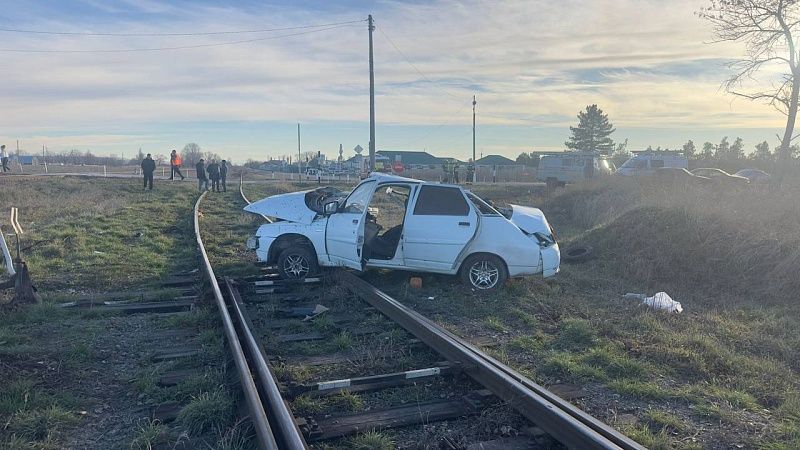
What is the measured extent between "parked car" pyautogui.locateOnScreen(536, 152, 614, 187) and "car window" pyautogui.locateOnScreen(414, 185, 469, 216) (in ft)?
83.5

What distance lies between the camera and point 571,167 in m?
38.3

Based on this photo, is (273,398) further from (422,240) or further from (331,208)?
(331,208)

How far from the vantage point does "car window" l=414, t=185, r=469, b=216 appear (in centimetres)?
964

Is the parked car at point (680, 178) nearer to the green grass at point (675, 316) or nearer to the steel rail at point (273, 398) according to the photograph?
the green grass at point (675, 316)

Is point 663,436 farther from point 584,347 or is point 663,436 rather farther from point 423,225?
point 423,225

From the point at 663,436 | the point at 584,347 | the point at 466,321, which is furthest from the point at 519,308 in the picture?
the point at 663,436

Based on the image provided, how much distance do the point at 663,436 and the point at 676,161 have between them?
3728 cm

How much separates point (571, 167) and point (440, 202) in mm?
30353

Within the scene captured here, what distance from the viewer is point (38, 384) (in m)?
5.33

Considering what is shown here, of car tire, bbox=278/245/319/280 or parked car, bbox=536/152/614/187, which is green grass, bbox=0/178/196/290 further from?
parked car, bbox=536/152/614/187

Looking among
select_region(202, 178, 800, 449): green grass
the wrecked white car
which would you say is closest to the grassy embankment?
select_region(202, 178, 800, 449): green grass

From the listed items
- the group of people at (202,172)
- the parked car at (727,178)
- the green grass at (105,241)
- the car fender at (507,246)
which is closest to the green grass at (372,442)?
the car fender at (507,246)

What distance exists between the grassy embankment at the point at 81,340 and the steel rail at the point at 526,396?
203 cm

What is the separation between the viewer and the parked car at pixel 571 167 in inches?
1414
